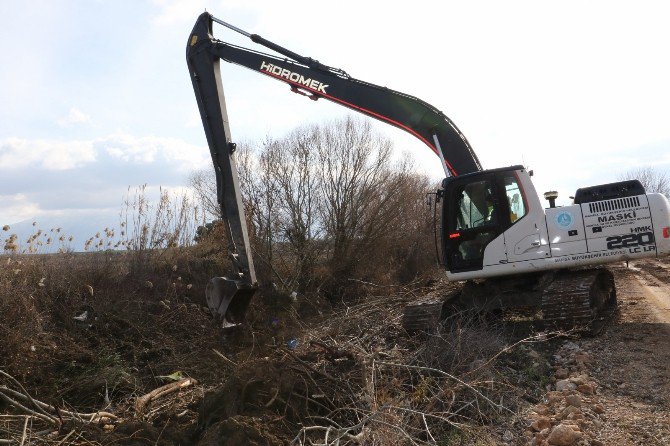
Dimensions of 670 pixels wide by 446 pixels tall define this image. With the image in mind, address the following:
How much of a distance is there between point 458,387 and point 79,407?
4.62 meters

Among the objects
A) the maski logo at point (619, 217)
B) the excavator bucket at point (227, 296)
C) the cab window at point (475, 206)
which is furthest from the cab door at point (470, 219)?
the excavator bucket at point (227, 296)

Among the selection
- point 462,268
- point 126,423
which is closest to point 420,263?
point 462,268

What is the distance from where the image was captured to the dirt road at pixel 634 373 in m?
4.90

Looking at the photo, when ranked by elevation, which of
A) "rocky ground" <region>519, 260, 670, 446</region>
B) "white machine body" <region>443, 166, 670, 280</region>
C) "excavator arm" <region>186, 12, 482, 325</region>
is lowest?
"rocky ground" <region>519, 260, 670, 446</region>

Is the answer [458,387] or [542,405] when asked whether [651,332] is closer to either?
[542,405]

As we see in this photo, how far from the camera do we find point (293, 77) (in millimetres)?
9430

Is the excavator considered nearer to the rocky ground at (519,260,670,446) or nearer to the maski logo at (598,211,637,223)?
the maski logo at (598,211,637,223)

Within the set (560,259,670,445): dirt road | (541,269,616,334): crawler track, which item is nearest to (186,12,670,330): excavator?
(541,269,616,334): crawler track

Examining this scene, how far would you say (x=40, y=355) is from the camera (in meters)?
8.02

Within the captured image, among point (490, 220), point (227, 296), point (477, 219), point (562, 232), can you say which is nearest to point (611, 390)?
point (562, 232)

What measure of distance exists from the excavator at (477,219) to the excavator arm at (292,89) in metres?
0.02

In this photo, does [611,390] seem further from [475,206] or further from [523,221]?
[475,206]

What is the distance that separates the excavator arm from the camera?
893cm

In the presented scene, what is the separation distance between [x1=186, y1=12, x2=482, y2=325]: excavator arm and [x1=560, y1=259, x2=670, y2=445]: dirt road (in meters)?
3.21
